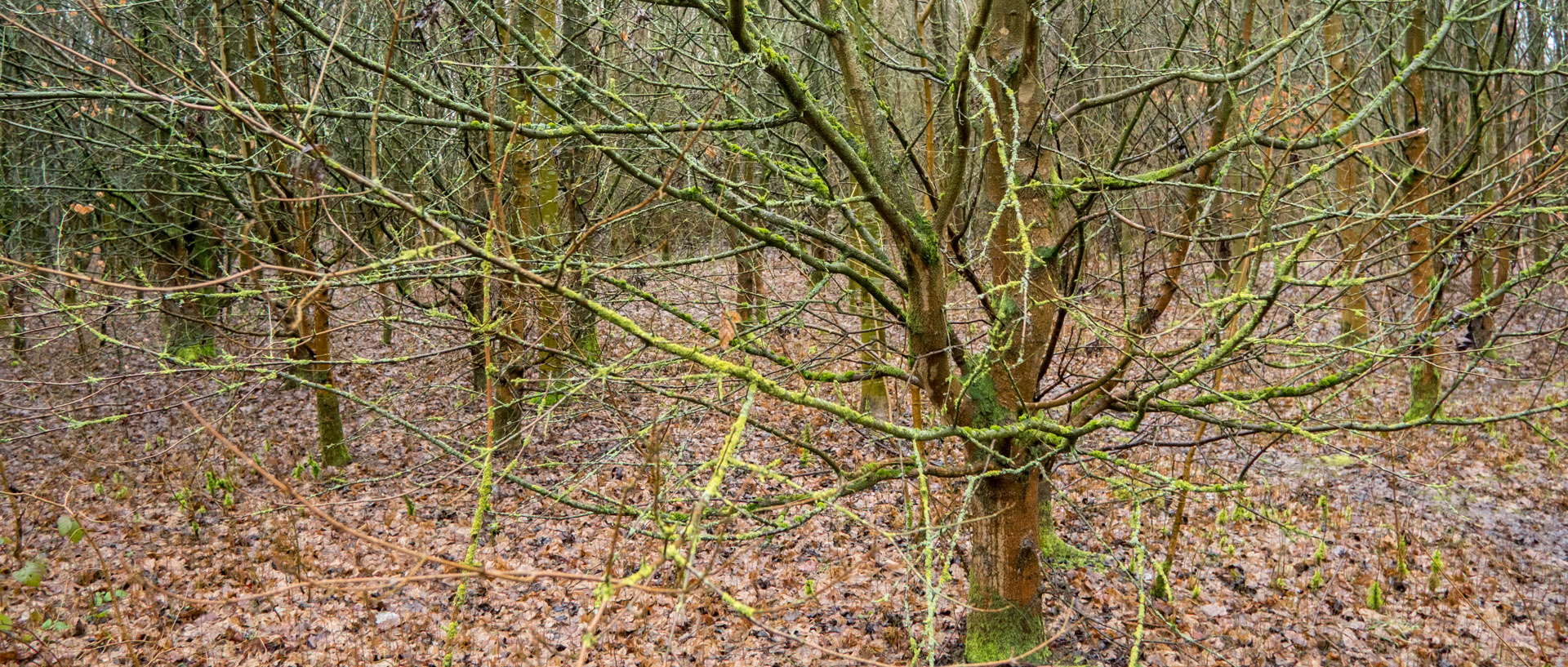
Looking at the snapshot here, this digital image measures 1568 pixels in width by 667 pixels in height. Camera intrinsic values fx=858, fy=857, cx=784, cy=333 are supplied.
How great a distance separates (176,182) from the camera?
10938 millimetres

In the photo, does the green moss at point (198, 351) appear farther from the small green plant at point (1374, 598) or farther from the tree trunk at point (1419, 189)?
the tree trunk at point (1419, 189)

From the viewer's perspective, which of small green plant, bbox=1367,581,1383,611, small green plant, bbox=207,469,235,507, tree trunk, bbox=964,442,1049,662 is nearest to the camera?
tree trunk, bbox=964,442,1049,662

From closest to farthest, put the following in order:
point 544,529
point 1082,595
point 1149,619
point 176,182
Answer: point 1149,619 < point 1082,595 < point 544,529 < point 176,182

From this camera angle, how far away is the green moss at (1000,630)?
13.0 ft

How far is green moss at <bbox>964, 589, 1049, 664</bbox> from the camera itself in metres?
3.96

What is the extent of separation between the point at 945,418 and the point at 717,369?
1739 millimetres

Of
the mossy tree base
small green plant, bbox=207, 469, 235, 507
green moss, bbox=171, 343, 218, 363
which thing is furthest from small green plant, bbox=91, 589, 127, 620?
green moss, bbox=171, 343, 218, 363

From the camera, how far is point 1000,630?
4.02 meters

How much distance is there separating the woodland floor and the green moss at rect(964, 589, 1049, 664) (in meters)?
0.26

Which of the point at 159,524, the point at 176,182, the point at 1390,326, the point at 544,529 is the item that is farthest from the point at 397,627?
the point at 176,182

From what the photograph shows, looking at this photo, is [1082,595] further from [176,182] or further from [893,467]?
[176,182]

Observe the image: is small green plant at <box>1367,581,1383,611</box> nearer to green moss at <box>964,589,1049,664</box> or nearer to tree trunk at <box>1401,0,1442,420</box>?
tree trunk at <box>1401,0,1442,420</box>

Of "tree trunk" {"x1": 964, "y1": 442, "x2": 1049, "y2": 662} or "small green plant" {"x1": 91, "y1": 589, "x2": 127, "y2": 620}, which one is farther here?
"small green plant" {"x1": 91, "y1": 589, "x2": 127, "y2": 620}

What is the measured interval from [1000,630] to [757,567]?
2444 mm
